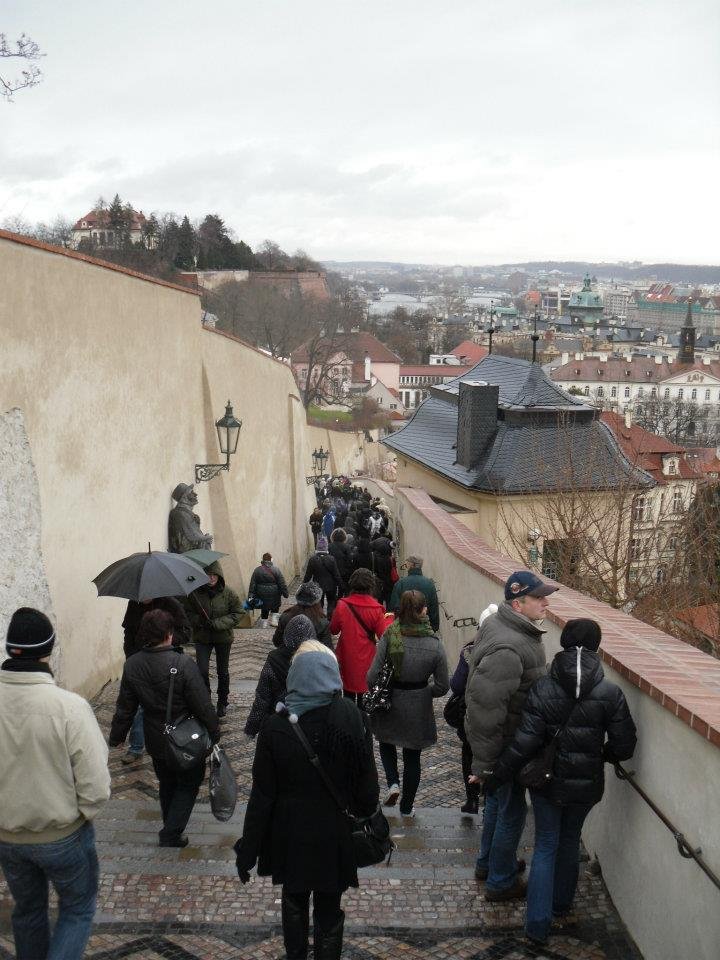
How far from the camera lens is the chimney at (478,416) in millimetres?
21688

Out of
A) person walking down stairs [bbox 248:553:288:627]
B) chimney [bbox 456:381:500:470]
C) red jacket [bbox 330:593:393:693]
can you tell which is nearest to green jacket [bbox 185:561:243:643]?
red jacket [bbox 330:593:393:693]

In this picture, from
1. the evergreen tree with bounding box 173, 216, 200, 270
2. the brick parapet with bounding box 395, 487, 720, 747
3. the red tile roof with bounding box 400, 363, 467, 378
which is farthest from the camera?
the red tile roof with bounding box 400, 363, 467, 378

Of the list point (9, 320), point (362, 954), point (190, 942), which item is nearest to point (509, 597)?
point (362, 954)

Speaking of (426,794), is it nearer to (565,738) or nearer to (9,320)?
(565,738)

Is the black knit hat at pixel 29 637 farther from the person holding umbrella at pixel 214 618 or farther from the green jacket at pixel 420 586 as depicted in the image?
the green jacket at pixel 420 586

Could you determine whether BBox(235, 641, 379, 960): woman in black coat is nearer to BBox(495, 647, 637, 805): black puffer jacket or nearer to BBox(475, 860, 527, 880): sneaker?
BBox(495, 647, 637, 805): black puffer jacket

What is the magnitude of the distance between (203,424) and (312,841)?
928 cm

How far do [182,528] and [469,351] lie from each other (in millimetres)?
138588

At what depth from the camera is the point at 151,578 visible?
6520 millimetres

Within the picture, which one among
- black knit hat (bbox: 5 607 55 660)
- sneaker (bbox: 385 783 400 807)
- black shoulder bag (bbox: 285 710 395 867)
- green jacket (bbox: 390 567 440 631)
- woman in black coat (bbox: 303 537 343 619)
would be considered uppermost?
black knit hat (bbox: 5 607 55 660)

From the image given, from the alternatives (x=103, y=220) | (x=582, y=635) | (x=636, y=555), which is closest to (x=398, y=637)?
(x=582, y=635)

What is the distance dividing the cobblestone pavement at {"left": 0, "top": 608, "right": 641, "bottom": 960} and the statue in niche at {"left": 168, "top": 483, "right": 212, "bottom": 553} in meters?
5.04

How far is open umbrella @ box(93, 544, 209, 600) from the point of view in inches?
253

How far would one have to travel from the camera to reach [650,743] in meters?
4.09
